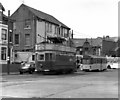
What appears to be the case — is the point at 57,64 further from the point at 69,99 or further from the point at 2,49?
the point at 69,99

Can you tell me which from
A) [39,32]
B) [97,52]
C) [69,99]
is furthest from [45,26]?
[69,99]

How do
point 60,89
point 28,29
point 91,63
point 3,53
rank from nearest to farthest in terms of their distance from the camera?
point 60,89 → point 3,53 → point 91,63 → point 28,29

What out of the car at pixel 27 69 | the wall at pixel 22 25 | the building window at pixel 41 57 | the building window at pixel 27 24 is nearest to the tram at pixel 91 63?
the wall at pixel 22 25

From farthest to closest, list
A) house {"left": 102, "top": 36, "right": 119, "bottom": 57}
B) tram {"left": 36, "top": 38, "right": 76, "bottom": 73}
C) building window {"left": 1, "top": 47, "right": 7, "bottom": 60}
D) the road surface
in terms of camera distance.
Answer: house {"left": 102, "top": 36, "right": 119, "bottom": 57}, building window {"left": 1, "top": 47, "right": 7, "bottom": 60}, tram {"left": 36, "top": 38, "right": 76, "bottom": 73}, the road surface

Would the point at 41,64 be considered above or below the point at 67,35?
below

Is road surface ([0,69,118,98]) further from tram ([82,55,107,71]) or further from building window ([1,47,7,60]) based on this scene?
tram ([82,55,107,71])

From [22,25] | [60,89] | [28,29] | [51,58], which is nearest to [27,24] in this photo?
[22,25]

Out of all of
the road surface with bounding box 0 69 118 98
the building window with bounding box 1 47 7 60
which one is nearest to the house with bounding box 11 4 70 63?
the building window with bounding box 1 47 7 60

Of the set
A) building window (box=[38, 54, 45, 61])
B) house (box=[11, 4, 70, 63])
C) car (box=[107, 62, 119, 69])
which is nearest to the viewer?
building window (box=[38, 54, 45, 61])

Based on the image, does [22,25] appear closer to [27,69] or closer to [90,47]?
[27,69]

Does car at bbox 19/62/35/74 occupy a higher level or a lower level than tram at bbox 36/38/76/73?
lower

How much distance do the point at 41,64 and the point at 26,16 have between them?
2450 centimetres

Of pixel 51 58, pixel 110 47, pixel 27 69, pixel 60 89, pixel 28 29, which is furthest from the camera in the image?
pixel 110 47

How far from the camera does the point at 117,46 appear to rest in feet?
364
